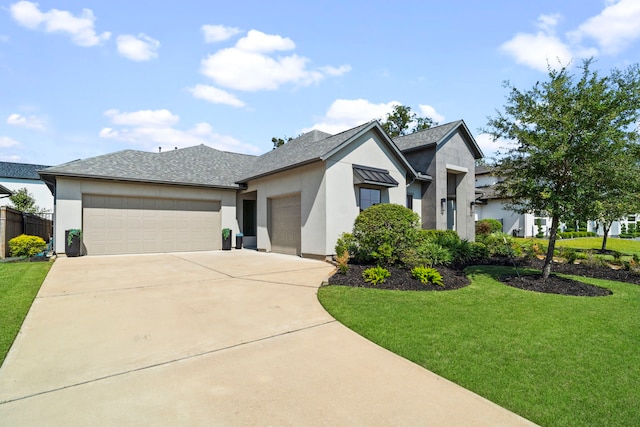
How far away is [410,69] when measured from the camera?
1176 cm

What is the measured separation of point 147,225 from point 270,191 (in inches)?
234

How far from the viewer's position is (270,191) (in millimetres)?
15008

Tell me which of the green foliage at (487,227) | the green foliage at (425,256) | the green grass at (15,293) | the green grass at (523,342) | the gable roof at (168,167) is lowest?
the green grass at (523,342)

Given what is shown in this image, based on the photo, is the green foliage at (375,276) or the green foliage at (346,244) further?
the green foliage at (346,244)

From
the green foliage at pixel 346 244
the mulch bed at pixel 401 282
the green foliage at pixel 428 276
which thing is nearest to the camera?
the mulch bed at pixel 401 282

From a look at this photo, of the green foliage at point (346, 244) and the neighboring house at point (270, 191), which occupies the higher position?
the neighboring house at point (270, 191)

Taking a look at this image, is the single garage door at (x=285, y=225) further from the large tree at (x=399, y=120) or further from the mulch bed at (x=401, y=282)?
the large tree at (x=399, y=120)

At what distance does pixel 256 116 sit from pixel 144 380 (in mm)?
14617

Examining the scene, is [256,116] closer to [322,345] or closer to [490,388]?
[322,345]

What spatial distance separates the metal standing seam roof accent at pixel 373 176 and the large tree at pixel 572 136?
493cm

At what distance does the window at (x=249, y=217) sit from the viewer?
17.8 m

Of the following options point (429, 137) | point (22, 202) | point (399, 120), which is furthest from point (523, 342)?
point (22, 202)

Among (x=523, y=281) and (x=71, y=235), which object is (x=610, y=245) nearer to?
(x=523, y=281)

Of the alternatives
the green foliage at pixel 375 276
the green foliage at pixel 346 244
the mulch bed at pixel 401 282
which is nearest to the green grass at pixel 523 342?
the mulch bed at pixel 401 282
